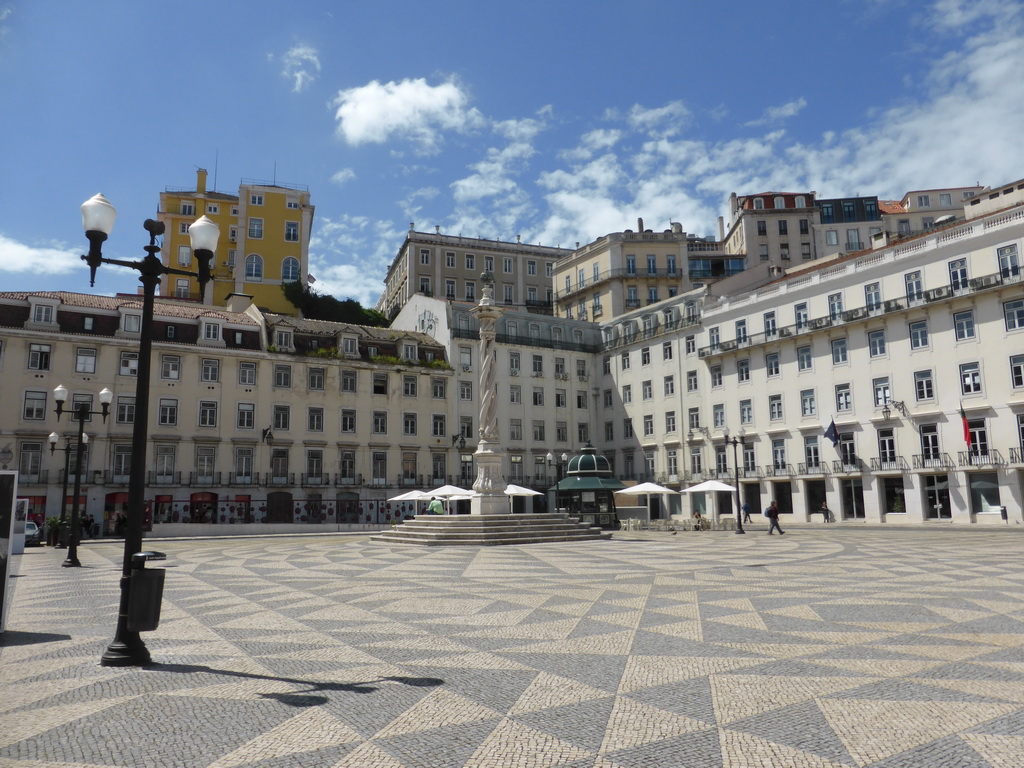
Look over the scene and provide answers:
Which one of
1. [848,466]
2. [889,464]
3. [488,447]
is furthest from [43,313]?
[889,464]

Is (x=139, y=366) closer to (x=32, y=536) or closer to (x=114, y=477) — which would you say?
(x=32, y=536)

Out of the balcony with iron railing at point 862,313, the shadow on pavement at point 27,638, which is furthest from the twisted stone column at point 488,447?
the balcony with iron railing at point 862,313

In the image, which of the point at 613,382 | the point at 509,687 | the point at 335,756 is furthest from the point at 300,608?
the point at 613,382

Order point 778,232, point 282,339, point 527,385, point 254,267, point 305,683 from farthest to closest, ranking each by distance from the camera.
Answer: point 778,232
point 254,267
point 527,385
point 282,339
point 305,683

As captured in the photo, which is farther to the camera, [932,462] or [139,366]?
[932,462]

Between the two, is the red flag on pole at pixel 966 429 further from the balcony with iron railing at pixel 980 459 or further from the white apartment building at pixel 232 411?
the white apartment building at pixel 232 411

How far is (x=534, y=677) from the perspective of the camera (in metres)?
6.82

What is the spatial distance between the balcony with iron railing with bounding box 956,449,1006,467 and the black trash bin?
3856 cm

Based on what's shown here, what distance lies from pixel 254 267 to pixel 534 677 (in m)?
62.5

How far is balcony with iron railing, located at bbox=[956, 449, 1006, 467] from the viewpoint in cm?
3538

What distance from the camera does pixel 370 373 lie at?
5112cm

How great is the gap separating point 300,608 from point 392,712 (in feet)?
19.2

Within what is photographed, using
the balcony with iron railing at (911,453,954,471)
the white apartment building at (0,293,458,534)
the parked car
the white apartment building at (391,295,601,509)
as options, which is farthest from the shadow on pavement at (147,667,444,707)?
the white apartment building at (391,295,601,509)

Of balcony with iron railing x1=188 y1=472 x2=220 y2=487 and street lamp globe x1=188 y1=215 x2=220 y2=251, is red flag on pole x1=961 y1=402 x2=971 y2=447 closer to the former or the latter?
street lamp globe x1=188 y1=215 x2=220 y2=251
